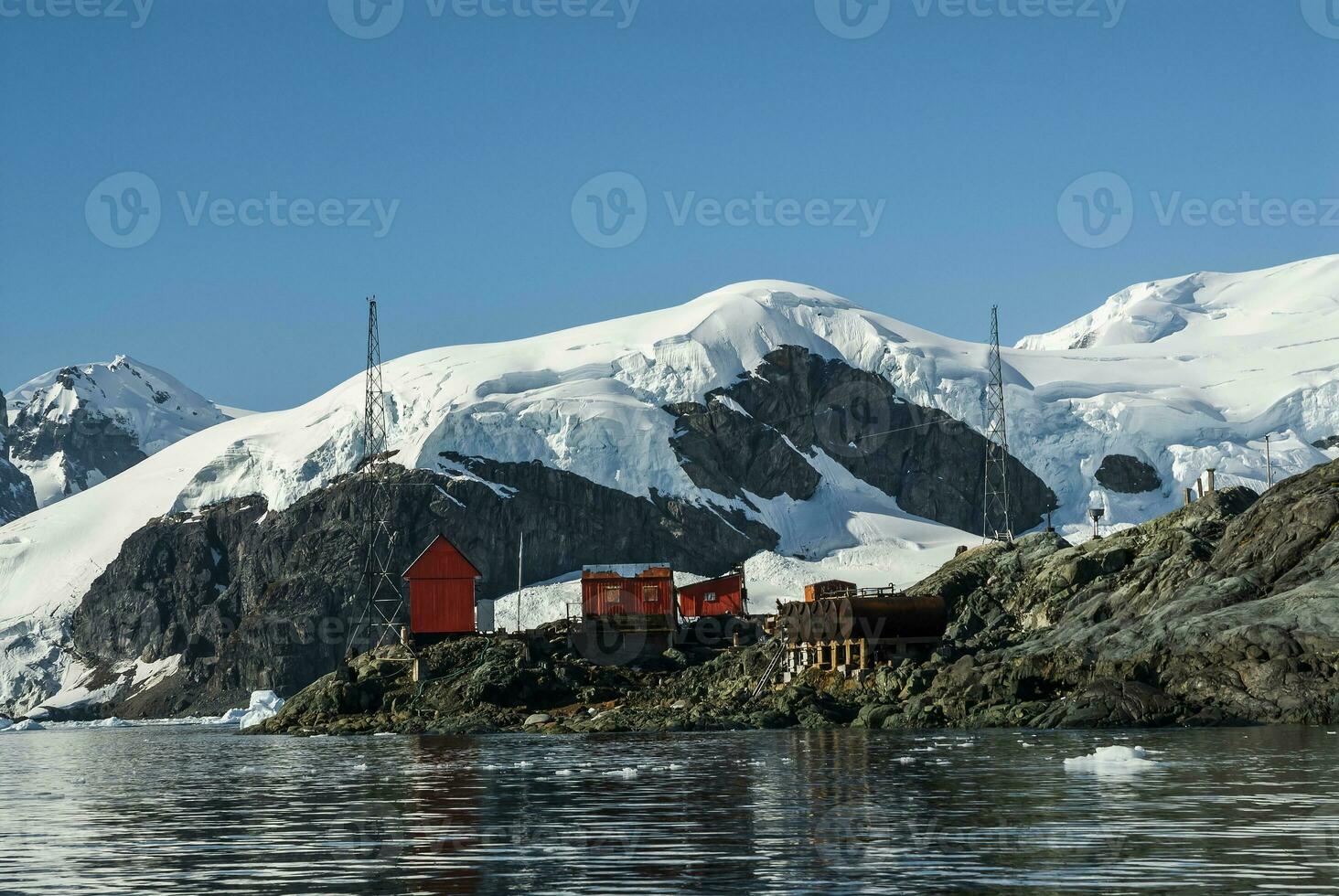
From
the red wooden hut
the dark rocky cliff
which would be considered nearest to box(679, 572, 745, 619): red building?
the red wooden hut

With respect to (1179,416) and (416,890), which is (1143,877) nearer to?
(416,890)

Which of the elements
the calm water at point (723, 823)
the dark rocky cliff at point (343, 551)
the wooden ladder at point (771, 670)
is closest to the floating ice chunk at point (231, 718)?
the dark rocky cliff at point (343, 551)

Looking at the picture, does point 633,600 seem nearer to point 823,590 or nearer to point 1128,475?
point 823,590

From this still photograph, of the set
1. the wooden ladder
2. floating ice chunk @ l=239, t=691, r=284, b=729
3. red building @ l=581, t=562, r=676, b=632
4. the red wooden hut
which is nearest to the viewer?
the wooden ladder

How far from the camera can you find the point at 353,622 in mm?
165625

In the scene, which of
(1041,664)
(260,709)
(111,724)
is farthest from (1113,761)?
(111,724)

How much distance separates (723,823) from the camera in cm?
3078

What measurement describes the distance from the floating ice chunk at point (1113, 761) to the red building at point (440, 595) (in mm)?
76226

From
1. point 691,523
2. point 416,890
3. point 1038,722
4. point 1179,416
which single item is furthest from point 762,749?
point 1179,416

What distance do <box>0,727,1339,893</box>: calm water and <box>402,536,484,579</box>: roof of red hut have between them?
58.9m

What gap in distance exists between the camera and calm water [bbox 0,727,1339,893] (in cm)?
2317

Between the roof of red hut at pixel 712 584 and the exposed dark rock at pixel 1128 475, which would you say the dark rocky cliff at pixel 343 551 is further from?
the roof of red hut at pixel 712 584

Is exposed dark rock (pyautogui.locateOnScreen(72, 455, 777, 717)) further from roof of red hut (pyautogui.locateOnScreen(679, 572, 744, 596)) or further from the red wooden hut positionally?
the red wooden hut

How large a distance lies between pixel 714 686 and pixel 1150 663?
104 feet
